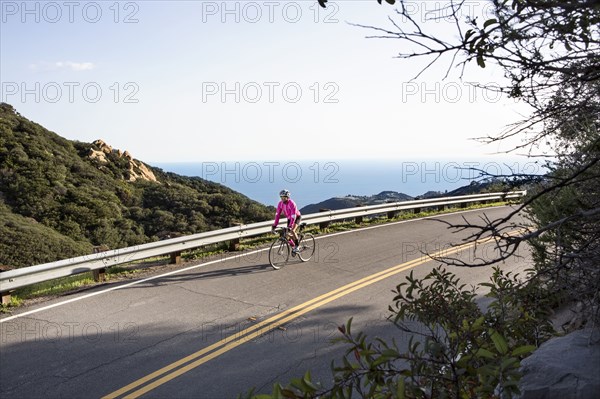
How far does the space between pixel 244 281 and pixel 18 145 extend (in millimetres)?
36293

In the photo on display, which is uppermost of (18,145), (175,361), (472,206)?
(18,145)

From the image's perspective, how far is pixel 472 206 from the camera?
86.6 ft

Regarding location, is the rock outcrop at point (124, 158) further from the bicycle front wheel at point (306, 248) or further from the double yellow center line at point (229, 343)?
the double yellow center line at point (229, 343)

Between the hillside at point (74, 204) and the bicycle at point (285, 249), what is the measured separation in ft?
52.3

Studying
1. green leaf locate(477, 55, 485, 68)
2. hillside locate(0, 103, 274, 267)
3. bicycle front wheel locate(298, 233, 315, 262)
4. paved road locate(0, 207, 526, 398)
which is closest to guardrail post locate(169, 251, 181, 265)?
paved road locate(0, 207, 526, 398)

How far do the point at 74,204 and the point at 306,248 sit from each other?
27.2m

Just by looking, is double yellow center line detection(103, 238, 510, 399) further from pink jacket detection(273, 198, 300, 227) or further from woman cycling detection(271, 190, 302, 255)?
pink jacket detection(273, 198, 300, 227)

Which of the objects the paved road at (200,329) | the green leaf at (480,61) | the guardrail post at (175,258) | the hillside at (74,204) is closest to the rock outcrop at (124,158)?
the hillside at (74,204)

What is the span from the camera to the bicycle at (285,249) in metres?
12.3

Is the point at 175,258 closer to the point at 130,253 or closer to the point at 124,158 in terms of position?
the point at 130,253

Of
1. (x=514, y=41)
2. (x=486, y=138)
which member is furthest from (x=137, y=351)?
(x=514, y=41)

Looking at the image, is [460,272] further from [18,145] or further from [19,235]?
[18,145]

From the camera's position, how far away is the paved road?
6.33m

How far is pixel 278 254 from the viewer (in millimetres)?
12688
